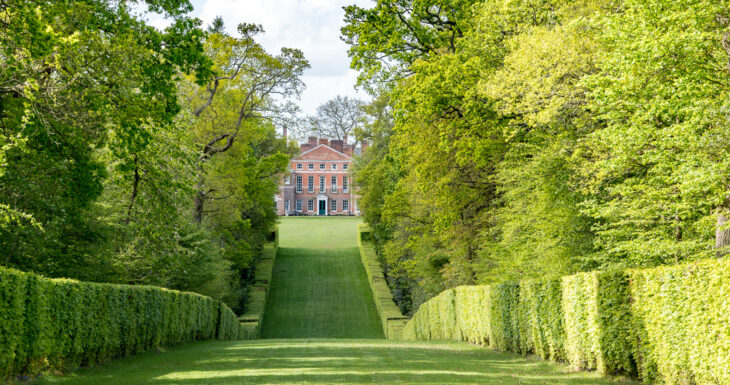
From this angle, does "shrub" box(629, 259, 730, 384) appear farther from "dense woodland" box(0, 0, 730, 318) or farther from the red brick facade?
the red brick facade

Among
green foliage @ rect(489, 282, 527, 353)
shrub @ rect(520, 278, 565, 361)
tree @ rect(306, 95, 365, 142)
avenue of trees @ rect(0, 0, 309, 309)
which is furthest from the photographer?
tree @ rect(306, 95, 365, 142)

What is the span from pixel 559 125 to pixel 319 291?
30777 mm

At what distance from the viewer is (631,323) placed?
32.3 ft

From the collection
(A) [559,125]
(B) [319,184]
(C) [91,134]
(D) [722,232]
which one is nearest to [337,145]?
(B) [319,184]

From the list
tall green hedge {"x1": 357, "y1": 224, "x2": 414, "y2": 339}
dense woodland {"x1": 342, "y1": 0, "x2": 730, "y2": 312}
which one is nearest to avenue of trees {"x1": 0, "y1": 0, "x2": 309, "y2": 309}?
dense woodland {"x1": 342, "y1": 0, "x2": 730, "y2": 312}

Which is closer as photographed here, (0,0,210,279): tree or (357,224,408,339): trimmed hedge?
(0,0,210,279): tree

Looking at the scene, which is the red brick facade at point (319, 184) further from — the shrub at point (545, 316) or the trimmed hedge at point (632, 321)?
the shrub at point (545, 316)

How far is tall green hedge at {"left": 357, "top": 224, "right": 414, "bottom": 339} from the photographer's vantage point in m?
33.8

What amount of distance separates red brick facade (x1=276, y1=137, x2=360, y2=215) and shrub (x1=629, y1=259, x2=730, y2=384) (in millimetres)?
86833

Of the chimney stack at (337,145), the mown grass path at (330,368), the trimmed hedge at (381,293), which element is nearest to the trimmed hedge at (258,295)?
the trimmed hedge at (381,293)

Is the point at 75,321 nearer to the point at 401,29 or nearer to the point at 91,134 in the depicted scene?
the point at 91,134

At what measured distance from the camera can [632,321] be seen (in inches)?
385

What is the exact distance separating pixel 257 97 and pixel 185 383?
25.9 m

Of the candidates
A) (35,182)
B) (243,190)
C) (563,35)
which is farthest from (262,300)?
(563,35)
